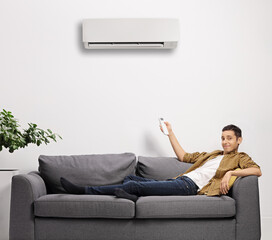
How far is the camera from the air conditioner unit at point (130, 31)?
163 inches

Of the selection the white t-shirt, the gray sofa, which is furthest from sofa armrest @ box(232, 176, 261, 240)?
the white t-shirt

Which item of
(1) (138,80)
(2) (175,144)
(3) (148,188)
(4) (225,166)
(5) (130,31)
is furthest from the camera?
(1) (138,80)

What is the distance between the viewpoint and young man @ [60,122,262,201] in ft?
11.0

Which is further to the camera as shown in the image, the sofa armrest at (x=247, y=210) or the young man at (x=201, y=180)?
the young man at (x=201, y=180)

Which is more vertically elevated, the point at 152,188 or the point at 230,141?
the point at 230,141

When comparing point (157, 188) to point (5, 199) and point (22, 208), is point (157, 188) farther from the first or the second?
point (5, 199)

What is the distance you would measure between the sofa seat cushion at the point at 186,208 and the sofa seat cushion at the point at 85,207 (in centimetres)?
10

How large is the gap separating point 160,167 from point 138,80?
3.00 ft

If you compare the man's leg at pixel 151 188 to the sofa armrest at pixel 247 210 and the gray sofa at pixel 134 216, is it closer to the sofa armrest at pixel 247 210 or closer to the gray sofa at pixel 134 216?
the gray sofa at pixel 134 216

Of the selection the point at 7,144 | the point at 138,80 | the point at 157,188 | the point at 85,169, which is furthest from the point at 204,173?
the point at 7,144

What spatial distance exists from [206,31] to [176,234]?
203cm

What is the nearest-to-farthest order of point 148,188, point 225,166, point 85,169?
1. point 148,188
2. point 225,166
3. point 85,169

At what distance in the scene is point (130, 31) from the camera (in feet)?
13.6

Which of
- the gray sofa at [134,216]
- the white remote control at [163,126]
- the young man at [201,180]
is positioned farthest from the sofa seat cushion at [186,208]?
the white remote control at [163,126]
